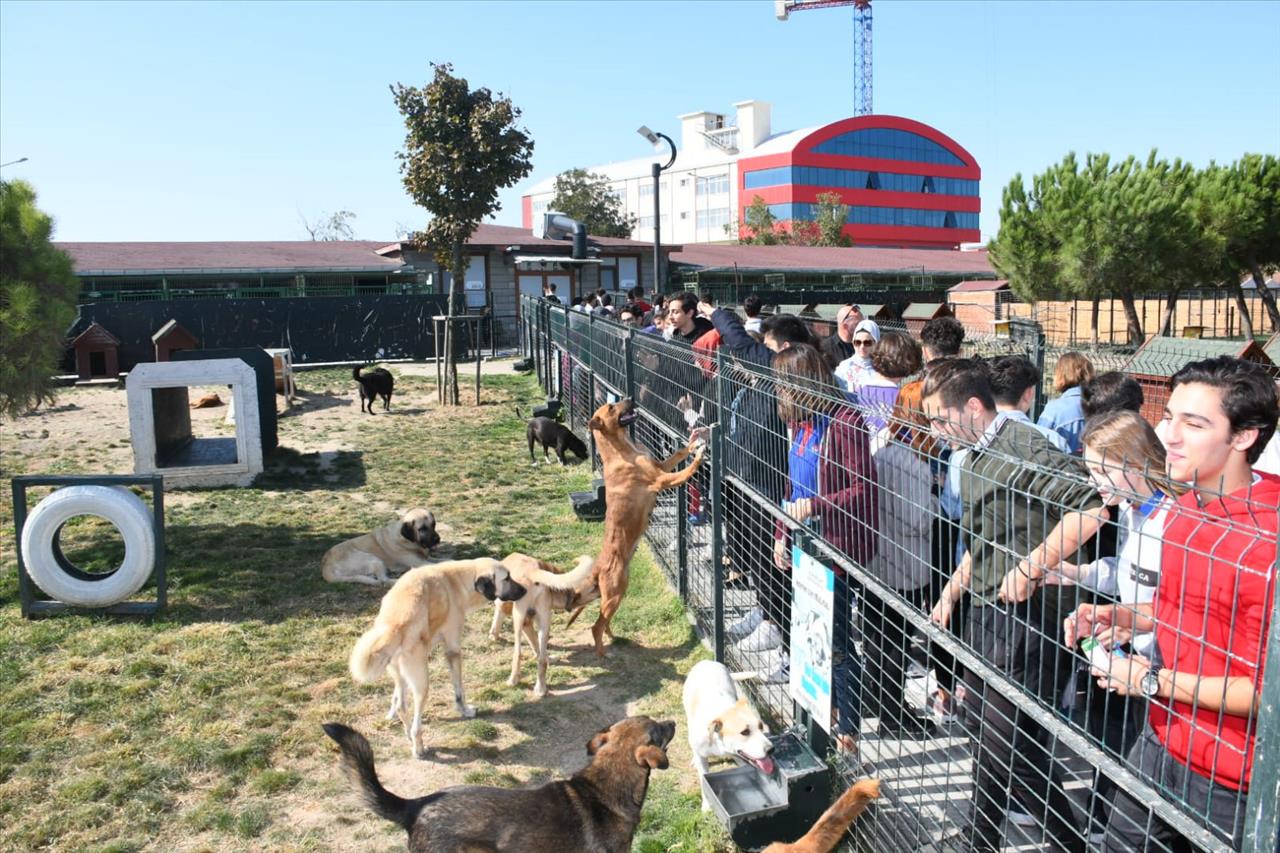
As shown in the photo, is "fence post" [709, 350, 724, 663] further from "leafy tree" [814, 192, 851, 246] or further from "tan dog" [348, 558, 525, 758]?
"leafy tree" [814, 192, 851, 246]

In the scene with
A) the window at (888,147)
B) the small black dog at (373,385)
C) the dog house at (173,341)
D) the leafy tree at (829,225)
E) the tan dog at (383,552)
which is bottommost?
the tan dog at (383,552)

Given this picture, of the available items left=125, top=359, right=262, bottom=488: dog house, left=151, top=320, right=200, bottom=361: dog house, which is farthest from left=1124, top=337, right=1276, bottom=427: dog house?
left=151, top=320, right=200, bottom=361: dog house

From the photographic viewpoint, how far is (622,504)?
212 inches

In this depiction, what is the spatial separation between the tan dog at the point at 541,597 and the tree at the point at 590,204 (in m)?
53.1

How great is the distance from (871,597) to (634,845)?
134 cm

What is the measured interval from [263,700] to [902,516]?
11.7ft

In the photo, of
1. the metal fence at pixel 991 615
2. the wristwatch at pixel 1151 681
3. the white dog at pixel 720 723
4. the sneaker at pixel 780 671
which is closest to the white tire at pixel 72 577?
the metal fence at pixel 991 615

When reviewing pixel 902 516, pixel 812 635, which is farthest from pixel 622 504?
pixel 902 516

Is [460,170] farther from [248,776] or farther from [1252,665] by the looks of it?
[1252,665]

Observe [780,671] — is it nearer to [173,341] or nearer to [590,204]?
[173,341]

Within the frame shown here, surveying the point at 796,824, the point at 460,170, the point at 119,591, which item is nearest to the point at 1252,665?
the point at 796,824

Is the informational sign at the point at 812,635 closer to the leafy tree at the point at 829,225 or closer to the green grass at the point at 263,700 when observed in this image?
the green grass at the point at 263,700

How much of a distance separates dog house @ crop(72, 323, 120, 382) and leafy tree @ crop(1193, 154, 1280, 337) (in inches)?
1278

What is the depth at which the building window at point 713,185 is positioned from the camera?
86.3 m
